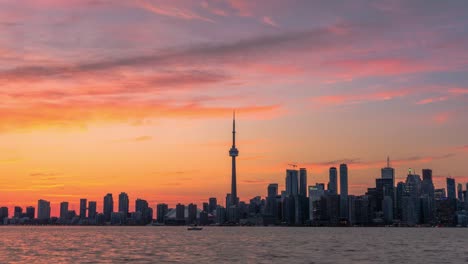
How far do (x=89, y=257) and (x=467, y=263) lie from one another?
84348mm

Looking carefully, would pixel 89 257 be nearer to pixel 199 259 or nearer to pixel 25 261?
pixel 25 261

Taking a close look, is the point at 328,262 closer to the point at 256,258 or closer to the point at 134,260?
the point at 256,258

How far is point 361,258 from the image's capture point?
147 meters

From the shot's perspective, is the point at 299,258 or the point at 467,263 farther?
the point at 299,258

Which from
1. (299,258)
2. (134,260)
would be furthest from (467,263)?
(134,260)

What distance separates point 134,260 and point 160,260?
6.11m

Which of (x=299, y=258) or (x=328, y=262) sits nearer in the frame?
(x=328, y=262)

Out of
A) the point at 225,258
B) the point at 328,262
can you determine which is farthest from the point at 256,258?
the point at 328,262

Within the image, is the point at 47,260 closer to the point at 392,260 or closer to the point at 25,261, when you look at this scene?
the point at 25,261

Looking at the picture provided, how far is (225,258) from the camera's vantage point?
143m

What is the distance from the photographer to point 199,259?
140 m

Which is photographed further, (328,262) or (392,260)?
(392,260)

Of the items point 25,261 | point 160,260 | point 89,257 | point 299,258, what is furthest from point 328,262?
point 25,261

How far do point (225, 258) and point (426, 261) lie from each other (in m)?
44.9
